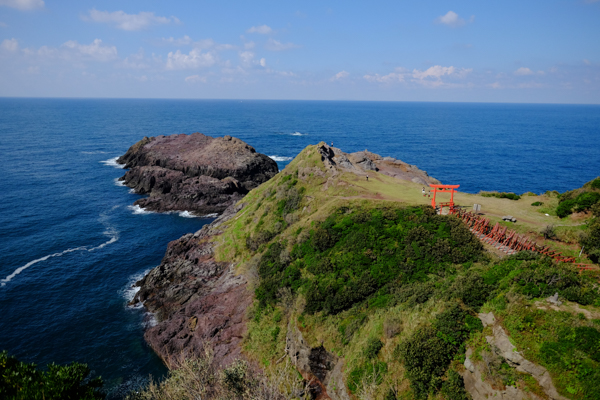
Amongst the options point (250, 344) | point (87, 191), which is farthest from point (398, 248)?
point (87, 191)

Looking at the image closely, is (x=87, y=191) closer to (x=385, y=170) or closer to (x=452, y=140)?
(x=385, y=170)

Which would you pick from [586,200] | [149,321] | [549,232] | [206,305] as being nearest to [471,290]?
[549,232]

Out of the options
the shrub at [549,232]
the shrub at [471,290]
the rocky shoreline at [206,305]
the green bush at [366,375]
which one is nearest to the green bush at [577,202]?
the shrub at [549,232]

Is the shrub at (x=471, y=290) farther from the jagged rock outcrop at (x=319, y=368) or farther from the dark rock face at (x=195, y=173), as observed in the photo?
the dark rock face at (x=195, y=173)

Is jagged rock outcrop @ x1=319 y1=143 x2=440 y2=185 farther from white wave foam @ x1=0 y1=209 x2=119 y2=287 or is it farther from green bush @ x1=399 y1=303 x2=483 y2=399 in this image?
white wave foam @ x1=0 y1=209 x2=119 y2=287

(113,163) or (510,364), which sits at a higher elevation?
(113,163)

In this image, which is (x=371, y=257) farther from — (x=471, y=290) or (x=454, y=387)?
(x=454, y=387)
